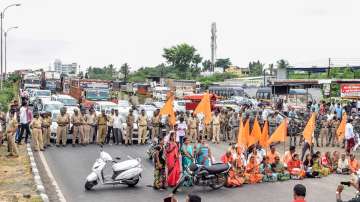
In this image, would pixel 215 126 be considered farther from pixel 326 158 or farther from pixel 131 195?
pixel 131 195

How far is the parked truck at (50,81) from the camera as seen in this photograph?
59.5 meters

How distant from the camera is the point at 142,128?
74.8 feet

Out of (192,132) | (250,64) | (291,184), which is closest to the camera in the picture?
(291,184)

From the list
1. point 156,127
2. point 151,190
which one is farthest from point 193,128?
point 151,190

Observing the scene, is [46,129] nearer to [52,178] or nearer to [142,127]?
[142,127]

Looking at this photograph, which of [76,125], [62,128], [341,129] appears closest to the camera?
[62,128]

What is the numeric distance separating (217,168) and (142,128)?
8.89 m

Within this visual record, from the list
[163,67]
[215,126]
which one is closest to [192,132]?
[215,126]

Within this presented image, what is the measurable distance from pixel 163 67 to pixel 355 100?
2899 inches

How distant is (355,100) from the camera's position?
1410 inches

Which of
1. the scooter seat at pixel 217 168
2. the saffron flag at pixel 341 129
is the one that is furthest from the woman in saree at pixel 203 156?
the saffron flag at pixel 341 129

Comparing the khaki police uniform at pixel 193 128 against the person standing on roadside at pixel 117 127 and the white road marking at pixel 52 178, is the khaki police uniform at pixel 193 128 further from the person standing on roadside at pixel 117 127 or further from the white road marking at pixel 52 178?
the white road marking at pixel 52 178

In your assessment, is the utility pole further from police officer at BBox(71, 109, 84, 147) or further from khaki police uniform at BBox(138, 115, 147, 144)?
police officer at BBox(71, 109, 84, 147)

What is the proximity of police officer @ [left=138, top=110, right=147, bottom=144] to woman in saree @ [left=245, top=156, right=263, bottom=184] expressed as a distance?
301 inches
